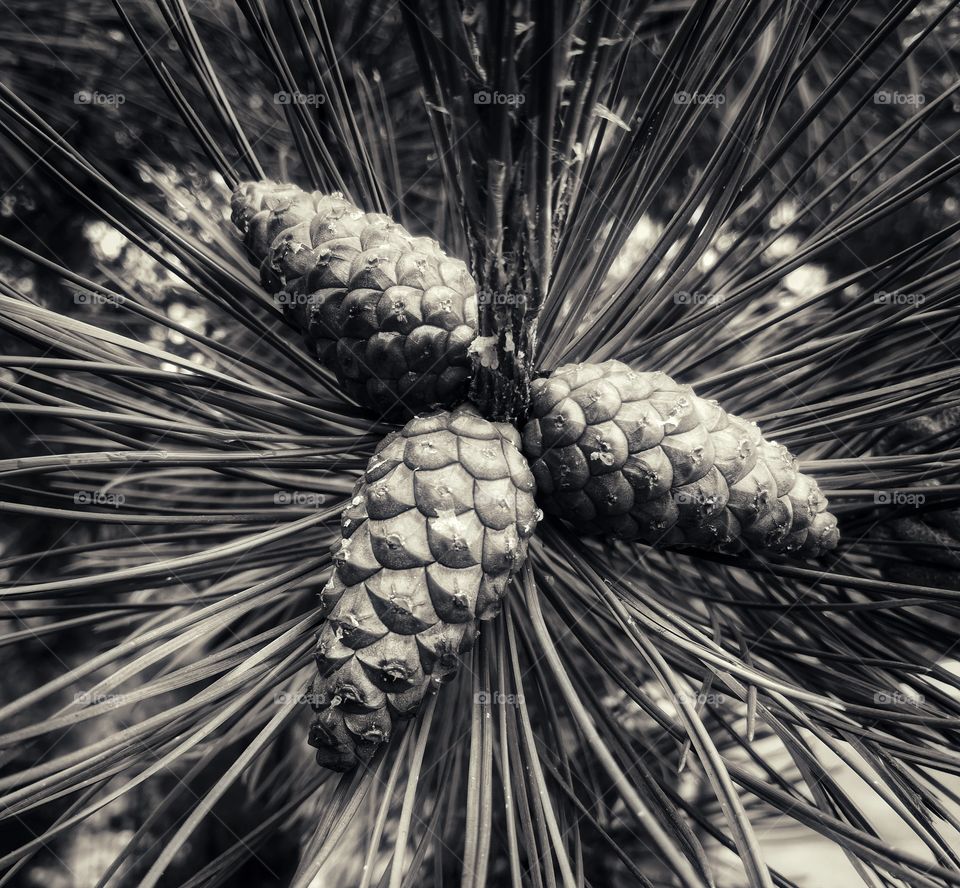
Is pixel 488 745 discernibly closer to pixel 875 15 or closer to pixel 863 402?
pixel 863 402

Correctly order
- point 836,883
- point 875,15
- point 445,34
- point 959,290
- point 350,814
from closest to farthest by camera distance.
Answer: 1. point 445,34
2. point 350,814
3. point 959,290
4. point 836,883
5. point 875,15

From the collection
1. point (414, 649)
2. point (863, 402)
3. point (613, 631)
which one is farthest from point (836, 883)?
point (414, 649)

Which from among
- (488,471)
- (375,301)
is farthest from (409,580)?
(375,301)

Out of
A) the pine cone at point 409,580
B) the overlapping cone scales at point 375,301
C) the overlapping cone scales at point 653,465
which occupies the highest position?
the overlapping cone scales at point 375,301

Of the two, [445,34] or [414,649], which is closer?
[445,34]

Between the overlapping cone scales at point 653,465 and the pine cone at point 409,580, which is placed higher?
the overlapping cone scales at point 653,465

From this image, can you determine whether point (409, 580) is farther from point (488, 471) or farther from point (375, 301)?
point (375, 301)
